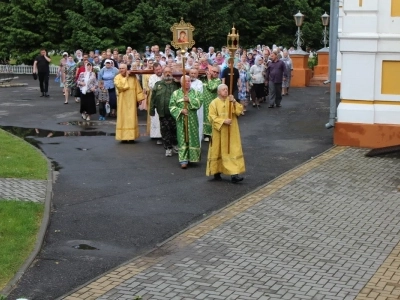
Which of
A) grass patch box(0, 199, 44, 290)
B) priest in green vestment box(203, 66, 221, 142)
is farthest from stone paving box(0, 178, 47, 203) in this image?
priest in green vestment box(203, 66, 221, 142)

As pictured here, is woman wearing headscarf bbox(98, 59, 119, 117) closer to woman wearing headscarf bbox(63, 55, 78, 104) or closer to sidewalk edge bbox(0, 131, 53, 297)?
woman wearing headscarf bbox(63, 55, 78, 104)

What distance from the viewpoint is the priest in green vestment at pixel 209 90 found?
17391 mm

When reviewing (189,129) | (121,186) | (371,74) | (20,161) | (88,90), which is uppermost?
(371,74)

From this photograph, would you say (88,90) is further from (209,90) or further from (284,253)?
(284,253)

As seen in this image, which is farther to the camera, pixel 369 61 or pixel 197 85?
pixel 369 61

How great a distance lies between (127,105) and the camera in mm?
18156

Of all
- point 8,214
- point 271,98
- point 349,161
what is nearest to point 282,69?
point 271,98

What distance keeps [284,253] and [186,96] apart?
232 inches

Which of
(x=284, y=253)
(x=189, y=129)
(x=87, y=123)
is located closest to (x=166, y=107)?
(x=189, y=129)

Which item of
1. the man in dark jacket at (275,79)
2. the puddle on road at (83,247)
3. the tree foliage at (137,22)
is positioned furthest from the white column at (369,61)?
the tree foliage at (137,22)

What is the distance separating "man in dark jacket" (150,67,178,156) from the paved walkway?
3415 mm

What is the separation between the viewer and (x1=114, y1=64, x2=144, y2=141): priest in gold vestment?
17.9 meters

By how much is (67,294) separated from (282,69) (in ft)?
59.8

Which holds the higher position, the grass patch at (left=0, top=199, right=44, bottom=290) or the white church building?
the white church building
